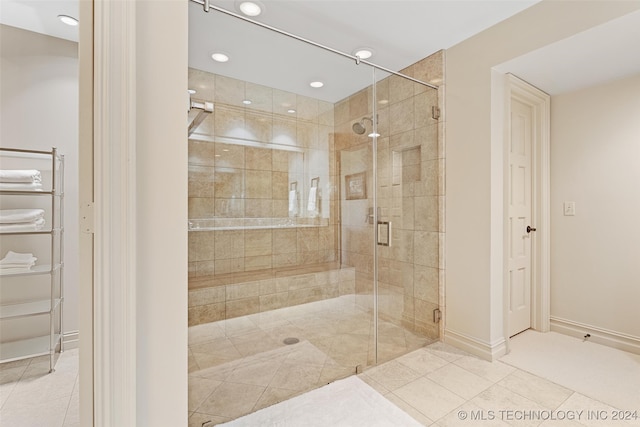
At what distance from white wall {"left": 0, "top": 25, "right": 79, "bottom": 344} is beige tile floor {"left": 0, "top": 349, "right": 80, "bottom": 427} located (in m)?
0.35

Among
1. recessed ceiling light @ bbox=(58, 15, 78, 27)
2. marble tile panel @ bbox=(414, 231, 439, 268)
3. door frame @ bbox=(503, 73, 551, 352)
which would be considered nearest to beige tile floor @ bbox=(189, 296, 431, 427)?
marble tile panel @ bbox=(414, 231, 439, 268)

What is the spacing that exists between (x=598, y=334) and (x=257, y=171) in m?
3.22

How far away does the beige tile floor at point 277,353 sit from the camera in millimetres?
1691

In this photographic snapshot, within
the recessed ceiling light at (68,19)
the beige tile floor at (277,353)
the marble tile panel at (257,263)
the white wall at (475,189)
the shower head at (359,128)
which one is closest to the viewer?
the beige tile floor at (277,353)

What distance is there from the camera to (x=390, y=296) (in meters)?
2.58

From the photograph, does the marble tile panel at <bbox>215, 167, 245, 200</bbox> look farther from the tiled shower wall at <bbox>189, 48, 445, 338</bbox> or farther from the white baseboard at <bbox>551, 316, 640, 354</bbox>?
the white baseboard at <bbox>551, 316, 640, 354</bbox>

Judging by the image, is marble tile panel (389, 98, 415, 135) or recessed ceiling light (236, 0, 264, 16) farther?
marble tile panel (389, 98, 415, 135)

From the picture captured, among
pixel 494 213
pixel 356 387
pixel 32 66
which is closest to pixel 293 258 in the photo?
pixel 356 387

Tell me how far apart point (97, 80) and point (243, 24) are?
1.64 metres

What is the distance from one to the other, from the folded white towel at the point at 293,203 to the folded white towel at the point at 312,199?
0.13 metres

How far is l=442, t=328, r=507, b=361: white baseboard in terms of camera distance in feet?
7.16

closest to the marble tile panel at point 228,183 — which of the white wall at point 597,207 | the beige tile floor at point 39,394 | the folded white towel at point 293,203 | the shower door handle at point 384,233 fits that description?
the folded white towel at point 293,203

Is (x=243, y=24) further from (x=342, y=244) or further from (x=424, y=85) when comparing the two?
(x=342, y=244)

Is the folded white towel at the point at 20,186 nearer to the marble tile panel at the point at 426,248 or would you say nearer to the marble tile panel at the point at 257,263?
the marble tile panel at the point at 257,263
